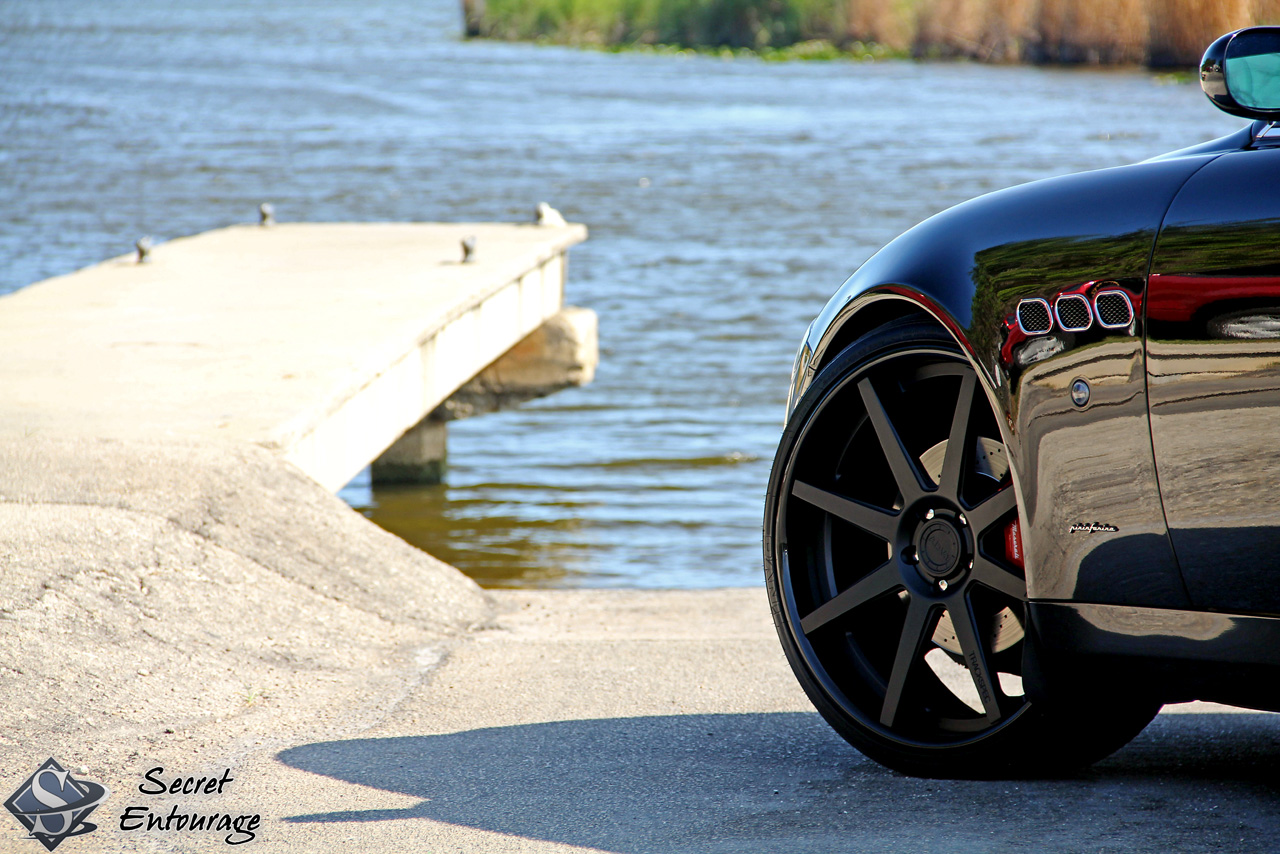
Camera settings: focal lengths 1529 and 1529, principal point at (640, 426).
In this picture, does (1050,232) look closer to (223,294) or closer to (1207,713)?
(1207,713)

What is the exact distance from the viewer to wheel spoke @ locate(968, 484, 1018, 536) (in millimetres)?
2875

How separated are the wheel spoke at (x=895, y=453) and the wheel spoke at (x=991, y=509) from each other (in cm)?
12

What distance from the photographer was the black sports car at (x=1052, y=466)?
253 centimetres

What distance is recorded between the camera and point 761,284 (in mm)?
15320

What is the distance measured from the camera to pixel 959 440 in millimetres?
2932

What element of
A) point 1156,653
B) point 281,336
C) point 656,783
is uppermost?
point 1156,653

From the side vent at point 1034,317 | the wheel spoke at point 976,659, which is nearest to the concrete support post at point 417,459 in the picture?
the wheel spoke at point 976,659

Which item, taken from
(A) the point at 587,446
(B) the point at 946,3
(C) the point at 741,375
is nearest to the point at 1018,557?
(A) the point at 587,446

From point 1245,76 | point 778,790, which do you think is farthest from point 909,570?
point 1245,76

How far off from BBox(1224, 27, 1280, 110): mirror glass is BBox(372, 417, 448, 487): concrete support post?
7328mm

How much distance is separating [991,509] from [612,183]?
2009cm

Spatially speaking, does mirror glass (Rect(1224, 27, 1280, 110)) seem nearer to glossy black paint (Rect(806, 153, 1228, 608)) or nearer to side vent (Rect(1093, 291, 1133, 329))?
glossy black paint (Rect(806, 153, 1228, 608))

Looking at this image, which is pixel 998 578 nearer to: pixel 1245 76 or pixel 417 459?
pixel 1245 76

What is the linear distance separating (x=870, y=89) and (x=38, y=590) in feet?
126
